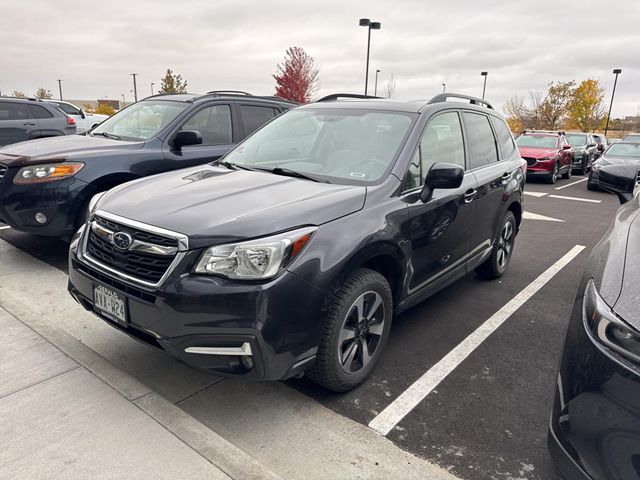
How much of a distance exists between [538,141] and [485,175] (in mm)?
13625

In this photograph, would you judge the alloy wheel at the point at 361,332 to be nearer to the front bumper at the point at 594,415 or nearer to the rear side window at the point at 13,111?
the front bumper at the point at 594,415

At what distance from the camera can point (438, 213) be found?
136 inches

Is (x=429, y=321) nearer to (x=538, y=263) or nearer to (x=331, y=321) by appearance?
(x=331, y=321)

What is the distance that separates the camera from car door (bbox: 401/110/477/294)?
3.26 m

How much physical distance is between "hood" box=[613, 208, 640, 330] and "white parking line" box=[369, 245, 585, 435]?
55.6 inches

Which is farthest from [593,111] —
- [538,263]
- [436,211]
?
[436,211]

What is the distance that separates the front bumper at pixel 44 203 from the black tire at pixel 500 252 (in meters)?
4.05

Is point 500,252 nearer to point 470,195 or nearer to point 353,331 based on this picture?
point 470,195

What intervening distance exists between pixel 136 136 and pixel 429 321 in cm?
384

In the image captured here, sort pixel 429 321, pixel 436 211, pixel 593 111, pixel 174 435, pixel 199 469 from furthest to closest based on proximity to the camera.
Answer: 1. pixel 593 111
2. pixel 429 321
3. pixel 436 211
4. pixel 174 435
5. pixel 199 469

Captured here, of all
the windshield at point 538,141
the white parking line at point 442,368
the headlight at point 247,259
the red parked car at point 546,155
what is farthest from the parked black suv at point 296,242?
the windshield at point 538,141

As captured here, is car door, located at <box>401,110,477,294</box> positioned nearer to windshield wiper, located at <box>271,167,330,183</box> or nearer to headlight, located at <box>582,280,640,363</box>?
windshield wiper, located at <box>271,167,330,183</box>

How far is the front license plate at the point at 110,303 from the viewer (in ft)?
8.53

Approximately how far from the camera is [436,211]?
11.3ft
